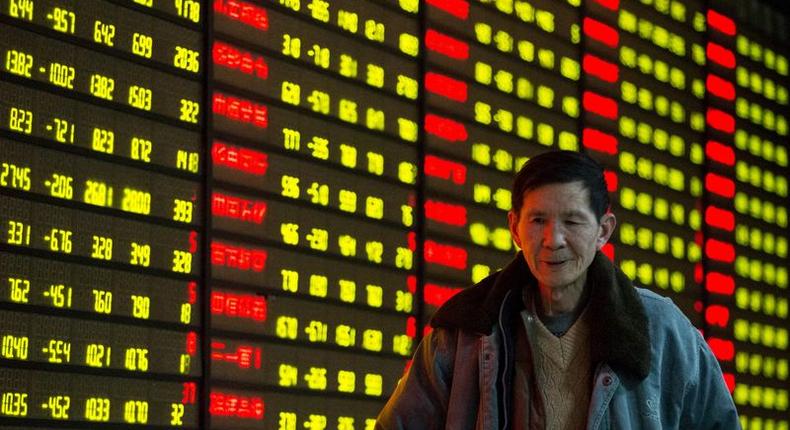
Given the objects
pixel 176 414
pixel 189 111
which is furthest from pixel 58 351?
pixel 189 111

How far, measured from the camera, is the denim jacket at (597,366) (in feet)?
9.36

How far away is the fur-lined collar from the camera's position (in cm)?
285

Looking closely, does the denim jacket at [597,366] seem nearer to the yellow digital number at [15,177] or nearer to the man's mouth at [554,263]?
the man's mouth at [554,263]

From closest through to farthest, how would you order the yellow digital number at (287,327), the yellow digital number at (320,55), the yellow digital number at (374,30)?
the yellow digital number at (287,327), the yellow digital number at (320,55), the yellow digital number at (374,30)

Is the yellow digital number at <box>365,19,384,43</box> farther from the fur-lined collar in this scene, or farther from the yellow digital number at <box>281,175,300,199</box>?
the fur-lined collar

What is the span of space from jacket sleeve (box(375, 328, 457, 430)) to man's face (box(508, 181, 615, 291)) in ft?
0.79

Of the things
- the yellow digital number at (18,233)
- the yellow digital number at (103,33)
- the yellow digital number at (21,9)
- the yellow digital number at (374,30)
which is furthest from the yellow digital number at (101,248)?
the yellow digital number at (374,30)

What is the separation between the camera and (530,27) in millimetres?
9008

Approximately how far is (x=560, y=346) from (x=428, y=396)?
0.27m

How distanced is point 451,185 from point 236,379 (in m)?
1.82

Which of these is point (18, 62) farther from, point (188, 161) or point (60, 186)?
point (188, 161)

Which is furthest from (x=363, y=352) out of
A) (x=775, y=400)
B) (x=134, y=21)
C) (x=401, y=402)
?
(x=401, y=402)

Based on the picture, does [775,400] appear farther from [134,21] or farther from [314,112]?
[134,21]

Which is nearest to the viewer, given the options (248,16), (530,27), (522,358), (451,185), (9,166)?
(522,358)
